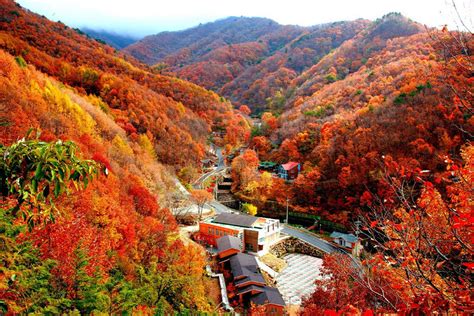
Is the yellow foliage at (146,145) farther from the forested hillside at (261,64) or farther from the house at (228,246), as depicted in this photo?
the forested hillside at (261,64)

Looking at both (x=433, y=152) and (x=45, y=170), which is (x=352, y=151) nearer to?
(x=433, y=152)

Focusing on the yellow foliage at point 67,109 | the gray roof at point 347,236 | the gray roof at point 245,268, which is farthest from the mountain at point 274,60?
the gray roof at point 245,268

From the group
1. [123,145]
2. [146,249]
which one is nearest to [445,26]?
[146,249]

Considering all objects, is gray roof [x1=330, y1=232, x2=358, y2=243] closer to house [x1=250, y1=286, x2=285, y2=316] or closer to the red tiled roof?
house [x1=250, y1=286, x2=285, y2=316]

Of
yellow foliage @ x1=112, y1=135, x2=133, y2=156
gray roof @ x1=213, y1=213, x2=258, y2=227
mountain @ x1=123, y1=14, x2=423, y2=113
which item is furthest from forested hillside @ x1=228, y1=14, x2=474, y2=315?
mountain @ x1=123, y1=14, x2=423, y2=113

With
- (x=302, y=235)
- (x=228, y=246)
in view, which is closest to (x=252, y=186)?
(x=302, y=235)

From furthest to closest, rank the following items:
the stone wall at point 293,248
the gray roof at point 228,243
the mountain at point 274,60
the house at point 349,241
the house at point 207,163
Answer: the mountain at point 274,60, the house at point 207,163, the stone wall at point 293,248, the house at point 349,241, the gray roof at point 228,243

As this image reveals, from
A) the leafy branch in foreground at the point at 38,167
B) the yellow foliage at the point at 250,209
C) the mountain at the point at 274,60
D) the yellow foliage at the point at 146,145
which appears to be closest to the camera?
the leafy branch in foreground at the point at 38,167
